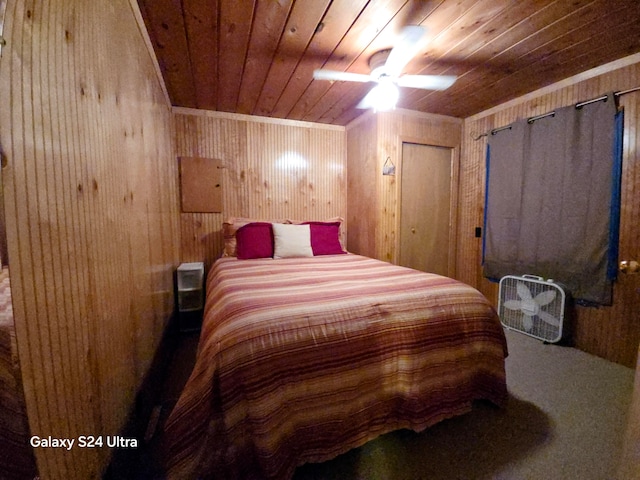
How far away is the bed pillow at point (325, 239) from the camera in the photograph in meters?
2.68

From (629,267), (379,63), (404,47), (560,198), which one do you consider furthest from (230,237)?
(560,198)

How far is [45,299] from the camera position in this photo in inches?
24.7

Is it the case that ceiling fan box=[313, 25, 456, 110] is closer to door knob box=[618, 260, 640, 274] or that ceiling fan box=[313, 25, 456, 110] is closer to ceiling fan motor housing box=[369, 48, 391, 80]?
ceiling fan motor housing box=[369, 48, 391, 80]

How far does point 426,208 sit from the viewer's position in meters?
3.11

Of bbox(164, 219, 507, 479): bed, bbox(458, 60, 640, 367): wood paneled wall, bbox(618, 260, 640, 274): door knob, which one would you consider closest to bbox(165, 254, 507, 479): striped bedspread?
bbox(164, 219, 507, 479): bed

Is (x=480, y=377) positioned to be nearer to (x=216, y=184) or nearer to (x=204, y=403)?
(x=204, y=403)

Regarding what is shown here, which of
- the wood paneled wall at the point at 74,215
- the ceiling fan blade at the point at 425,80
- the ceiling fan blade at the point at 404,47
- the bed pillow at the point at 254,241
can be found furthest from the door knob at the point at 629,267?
the bed pillow at the point at 254,241

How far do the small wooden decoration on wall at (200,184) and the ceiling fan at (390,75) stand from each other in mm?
1638

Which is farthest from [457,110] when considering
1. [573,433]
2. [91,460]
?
[91,460]

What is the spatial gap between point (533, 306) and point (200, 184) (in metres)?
3.61

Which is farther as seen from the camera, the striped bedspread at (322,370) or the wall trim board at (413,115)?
the wall trim board at (413,115)

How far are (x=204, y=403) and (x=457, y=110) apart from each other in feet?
11.6

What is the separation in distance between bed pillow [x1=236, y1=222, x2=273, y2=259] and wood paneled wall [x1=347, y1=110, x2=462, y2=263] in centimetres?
121

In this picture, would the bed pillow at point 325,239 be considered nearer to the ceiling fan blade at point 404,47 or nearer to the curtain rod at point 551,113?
the ceiling fan blade at point 404,47
